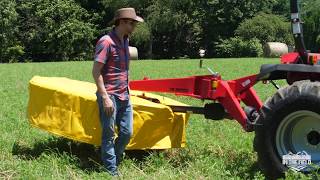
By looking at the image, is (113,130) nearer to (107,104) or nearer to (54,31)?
(107,104)

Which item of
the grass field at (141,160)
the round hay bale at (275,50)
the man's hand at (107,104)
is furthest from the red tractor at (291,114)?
the round hay bale at (275,50)

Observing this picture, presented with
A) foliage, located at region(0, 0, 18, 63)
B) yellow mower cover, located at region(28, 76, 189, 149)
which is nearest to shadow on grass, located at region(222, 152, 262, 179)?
yellow mower cover, located at region(28, 76, 189, 149)

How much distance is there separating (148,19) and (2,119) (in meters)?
40.6

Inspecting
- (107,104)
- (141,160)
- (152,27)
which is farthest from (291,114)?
(152,27)

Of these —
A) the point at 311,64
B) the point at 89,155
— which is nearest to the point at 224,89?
the point at 311,64

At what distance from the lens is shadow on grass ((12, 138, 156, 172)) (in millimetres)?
6512

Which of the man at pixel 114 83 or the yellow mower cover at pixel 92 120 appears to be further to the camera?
the yellow mower cover at pixel 92 120

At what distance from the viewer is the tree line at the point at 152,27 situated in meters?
46.5

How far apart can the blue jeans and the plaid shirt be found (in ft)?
0.32

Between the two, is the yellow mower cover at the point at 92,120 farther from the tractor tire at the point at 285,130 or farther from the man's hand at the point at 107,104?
the tractor tire at the point at 285,130

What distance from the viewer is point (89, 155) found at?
6922mm

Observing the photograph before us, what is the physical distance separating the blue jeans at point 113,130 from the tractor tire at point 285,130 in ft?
4.63

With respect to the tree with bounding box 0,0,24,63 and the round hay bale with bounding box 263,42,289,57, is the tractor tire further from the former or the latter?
the tree with bounding box 0,0,24,63

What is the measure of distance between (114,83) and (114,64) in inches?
7.8
